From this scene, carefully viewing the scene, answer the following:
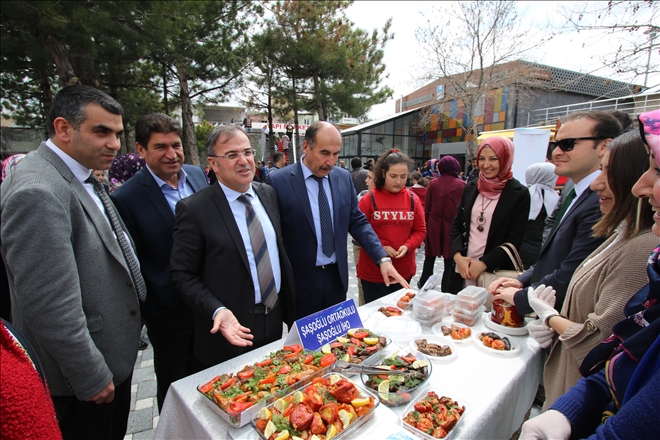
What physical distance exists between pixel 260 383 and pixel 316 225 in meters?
1.32

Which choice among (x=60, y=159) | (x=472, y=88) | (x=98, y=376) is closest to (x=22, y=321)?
(x=98, y=376)

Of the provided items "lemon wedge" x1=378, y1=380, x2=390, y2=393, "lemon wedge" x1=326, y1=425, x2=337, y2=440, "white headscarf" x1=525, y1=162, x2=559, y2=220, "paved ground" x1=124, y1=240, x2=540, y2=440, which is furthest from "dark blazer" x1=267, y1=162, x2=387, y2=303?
"white headscarf" x1=525, y1=162, x2=559, y2=220

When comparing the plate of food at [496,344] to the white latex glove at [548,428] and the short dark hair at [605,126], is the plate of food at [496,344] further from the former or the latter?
the short dark hair at [605,126]

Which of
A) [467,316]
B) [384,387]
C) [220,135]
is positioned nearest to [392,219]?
[467,316]

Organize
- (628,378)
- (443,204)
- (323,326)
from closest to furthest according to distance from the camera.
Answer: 1. (628,378)
2. (323,326)
3. (443,204)

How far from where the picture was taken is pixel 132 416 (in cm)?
245

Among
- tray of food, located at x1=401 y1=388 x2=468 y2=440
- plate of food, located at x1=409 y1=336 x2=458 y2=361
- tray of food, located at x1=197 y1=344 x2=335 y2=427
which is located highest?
tray of food, located at x1=197 y1=344 x2=335 y2=427

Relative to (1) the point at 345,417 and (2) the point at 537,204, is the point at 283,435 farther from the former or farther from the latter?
(2) the point at 537,204

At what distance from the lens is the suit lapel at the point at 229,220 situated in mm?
1749

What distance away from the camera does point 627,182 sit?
1295 mm

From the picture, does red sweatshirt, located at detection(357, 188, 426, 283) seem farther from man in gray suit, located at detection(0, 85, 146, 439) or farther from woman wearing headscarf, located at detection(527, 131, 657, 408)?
man in gray suit, located at detection(0, 85, 146, 439)

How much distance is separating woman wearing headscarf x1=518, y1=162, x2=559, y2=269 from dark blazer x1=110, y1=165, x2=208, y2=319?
3019mm

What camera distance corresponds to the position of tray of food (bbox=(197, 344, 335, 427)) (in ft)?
3.74

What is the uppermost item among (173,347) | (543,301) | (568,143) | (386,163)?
(568,143)
